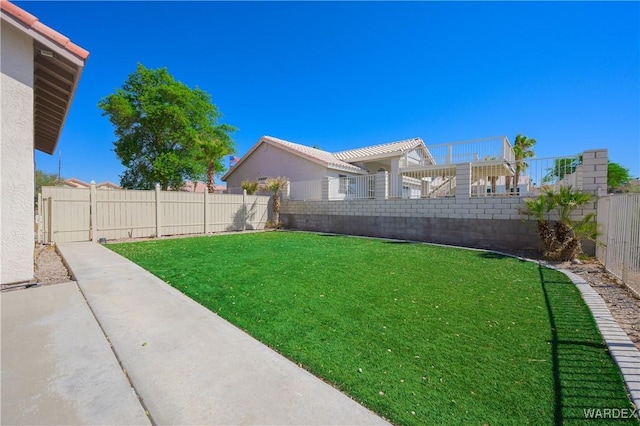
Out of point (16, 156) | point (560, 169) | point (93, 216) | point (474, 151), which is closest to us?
point (16, 156)

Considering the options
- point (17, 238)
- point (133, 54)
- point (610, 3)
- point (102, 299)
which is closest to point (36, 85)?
point (17, 238)

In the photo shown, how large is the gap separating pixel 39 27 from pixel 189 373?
233 inches

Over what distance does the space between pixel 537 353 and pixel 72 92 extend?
8911 mm

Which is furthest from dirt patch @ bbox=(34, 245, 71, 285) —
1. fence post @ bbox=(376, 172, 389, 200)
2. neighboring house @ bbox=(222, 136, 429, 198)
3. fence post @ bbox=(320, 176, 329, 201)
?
neighboring house @ bbox=(222, 136, 429, 198)

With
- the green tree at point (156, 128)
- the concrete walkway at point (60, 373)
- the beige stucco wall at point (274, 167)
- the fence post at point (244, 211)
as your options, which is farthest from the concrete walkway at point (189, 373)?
the green tree at point (156, 128)

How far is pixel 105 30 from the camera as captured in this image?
38.9 ft

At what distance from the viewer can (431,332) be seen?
316cm

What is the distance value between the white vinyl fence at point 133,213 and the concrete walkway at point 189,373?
741cm

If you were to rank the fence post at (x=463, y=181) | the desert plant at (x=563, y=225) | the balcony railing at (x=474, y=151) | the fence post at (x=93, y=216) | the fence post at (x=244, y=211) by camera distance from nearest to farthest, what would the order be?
the desert plant at (x=563, y=225), the fence post at (x=463, y=181), the fence post at (x=93, y=216), the balcony railing at (x=474, y=151), the fence post at (x=244, y=211)

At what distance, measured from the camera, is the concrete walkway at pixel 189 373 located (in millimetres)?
1860

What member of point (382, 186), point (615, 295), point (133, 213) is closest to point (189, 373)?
point (615, 295)

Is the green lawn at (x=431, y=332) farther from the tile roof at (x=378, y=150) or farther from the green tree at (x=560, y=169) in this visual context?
the tile roof at (x=378, y=150)

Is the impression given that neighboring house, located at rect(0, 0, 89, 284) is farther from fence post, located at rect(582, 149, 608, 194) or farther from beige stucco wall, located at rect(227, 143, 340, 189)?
beige stucco wall, located at rect(227, 143, 340, 189)

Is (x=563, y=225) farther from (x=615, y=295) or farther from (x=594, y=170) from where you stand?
(x=615, y=295)
